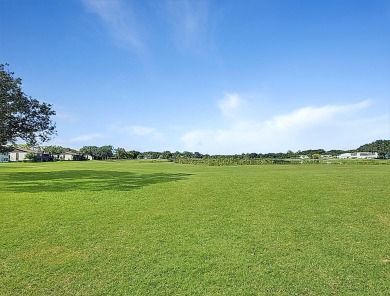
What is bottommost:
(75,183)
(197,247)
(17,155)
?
(197,247)

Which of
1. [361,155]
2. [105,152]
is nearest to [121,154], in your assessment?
[105,152]

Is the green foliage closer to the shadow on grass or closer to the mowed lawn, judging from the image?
the shadow on grass

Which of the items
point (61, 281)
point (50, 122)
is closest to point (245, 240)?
point (61, 281)

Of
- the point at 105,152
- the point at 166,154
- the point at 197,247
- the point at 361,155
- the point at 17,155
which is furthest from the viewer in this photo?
the point at 105,152

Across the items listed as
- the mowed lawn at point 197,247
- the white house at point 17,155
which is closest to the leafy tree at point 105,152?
the white house at point 17,155

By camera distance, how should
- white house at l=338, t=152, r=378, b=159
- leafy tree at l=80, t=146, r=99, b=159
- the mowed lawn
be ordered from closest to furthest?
the mowed lawn < white house at l=338, t=152, r=378, b=159 < leafy tree at l=80, t=146, r=99, b=159

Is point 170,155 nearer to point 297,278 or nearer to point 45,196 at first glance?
point 45,196

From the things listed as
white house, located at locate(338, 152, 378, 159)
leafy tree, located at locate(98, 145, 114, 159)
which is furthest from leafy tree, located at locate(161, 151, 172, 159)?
white house, located at locate(338, 152, 378, 159)

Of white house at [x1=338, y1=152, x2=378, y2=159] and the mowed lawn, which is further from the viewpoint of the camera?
white house at [x1=338, y1=152, x2=378, y2=159]

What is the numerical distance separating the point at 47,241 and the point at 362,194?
43.0 ft

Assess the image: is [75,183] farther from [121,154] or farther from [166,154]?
[121,154]

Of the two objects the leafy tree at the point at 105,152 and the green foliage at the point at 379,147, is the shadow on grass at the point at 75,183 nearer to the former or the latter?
the leafy tree at the point at 105,152

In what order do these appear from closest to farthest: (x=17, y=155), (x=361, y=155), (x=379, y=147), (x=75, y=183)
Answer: (x=75, y=183) → (x=17, y=155) → (x=379, y=147) → (x=361, y=155)

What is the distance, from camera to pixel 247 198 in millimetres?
13328
